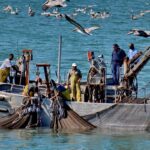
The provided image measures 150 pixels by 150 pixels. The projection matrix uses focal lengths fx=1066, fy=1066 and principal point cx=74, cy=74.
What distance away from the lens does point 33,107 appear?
2838 cm

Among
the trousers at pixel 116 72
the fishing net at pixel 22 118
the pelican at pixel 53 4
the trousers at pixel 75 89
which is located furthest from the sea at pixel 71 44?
the pelican at pixel 53 4

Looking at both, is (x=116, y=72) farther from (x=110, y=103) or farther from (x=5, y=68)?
(x=5, y=68)

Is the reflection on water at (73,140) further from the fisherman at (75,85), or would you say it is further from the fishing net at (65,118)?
the fisherman at (75,85)

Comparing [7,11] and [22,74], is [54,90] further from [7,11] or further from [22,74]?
[7,11]

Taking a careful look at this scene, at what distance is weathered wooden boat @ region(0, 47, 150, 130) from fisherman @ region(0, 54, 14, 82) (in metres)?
0.86

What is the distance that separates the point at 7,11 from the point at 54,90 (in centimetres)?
6073

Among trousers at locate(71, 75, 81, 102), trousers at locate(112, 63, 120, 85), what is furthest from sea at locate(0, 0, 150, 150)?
trousers at locate(112, 63, 120, 85)

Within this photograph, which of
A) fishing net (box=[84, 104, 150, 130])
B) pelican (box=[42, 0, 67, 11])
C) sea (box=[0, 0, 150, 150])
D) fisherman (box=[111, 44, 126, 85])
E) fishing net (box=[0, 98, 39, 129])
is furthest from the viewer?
pelican (box=[42, 0, 67, 11])

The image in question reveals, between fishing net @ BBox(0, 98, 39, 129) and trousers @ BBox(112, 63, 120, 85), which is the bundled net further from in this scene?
trousers @ BBox(112, 63, 120, 85)

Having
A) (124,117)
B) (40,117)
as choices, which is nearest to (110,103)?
(124,117)

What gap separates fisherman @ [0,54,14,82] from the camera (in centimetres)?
2953

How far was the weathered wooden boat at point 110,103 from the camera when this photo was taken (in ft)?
91.9

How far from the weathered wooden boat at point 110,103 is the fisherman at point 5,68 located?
856 mm

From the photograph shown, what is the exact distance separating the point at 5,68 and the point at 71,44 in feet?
88.6
